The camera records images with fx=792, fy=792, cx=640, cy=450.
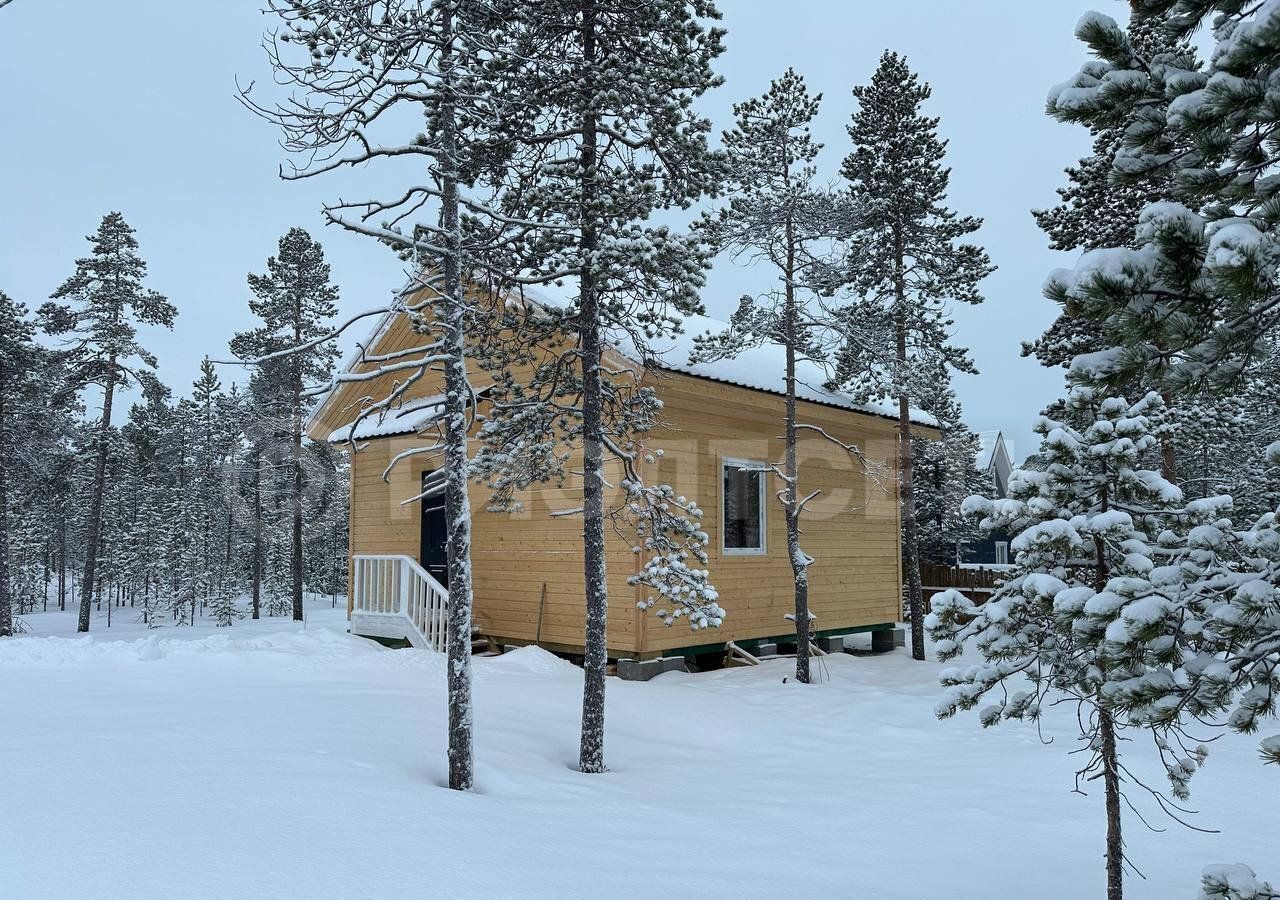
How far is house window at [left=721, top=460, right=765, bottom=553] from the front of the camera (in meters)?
12.3

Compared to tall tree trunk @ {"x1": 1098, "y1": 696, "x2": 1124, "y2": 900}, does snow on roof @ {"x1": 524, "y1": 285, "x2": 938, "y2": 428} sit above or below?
above

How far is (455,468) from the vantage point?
5.60m

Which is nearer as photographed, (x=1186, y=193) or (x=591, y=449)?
(x=1186, y=193)

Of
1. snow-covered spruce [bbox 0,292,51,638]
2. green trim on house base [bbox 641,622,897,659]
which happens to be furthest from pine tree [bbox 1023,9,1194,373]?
snow-covered spruce [bbox 0,292,51,638]

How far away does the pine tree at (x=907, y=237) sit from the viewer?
14289 millimetres

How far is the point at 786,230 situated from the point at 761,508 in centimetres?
443

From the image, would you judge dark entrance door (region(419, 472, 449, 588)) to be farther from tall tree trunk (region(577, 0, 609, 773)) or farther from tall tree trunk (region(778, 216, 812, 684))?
tall tree trunk (region(577, 0, 609, 773))

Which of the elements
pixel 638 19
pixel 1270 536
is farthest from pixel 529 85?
pixel 1270 536

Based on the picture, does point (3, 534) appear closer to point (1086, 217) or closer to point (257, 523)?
point (257, 523)

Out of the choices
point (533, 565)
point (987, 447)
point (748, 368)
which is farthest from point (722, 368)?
point (987, 447)

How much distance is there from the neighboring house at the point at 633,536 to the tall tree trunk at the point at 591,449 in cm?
235

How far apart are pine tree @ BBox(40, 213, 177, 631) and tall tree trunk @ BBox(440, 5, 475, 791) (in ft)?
79.2

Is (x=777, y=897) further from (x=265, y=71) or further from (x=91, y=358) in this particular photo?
(x=91, y=358)

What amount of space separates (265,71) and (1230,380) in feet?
18.9
